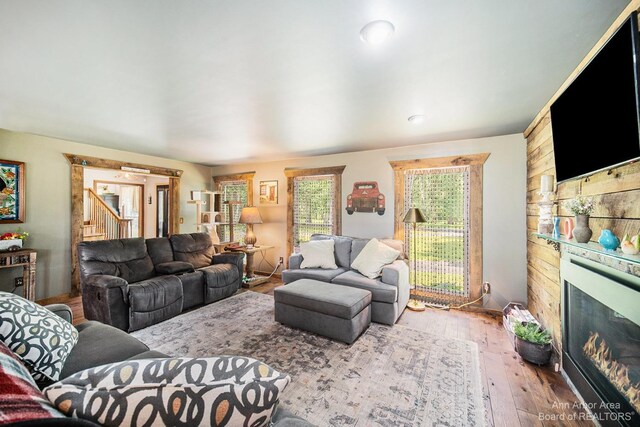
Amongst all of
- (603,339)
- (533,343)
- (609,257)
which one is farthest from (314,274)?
(609,257)


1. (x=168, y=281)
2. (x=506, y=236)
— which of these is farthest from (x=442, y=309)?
(x=168, y=281)

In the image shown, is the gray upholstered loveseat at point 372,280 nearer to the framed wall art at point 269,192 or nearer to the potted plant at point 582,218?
the framed wall art at point 269,192

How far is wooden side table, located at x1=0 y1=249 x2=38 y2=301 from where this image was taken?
332 centimetres

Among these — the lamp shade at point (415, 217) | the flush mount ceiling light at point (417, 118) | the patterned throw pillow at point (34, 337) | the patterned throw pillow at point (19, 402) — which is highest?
the flush mount ceiling light at point (417, 118)

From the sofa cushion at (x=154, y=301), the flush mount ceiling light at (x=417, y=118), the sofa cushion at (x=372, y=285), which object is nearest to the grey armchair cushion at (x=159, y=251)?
the sofa cushion at (x=154, y=301)

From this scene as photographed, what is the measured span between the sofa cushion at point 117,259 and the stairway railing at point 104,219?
14.2ft

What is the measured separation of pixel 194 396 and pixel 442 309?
150 inches

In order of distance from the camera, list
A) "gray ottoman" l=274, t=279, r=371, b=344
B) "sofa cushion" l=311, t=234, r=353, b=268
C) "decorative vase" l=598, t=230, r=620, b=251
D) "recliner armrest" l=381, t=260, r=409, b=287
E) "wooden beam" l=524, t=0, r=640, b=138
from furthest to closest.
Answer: "sofa cushion" l=311, t=234, r=353, b=268
"recliner armrest" l=381, t=260, r=409, b=287
"gray ottoman" l=274, t=279, r=371, b=344
"decorative vase" l=598, t=230, r=620, b=251
"wooden beam" l=524, t=0, r=640, b=138

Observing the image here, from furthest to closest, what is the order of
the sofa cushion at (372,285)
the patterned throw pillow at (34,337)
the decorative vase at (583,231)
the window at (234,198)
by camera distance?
the window at (234,198), the sofa cushion at (372,285), the decorative vase at (583,231), the patterned throw pillow at (34,337)

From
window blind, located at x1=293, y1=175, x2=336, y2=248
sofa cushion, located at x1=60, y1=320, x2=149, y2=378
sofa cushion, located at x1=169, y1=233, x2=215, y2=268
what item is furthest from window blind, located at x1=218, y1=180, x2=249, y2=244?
sofa cushion, located at x1=60, y1=320, x2=149, y2=378

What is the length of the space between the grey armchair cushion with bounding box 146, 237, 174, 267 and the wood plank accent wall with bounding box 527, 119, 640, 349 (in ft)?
15.2

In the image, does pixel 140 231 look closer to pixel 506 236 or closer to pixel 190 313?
pixel 190 313

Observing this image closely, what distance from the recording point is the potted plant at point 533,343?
2377 millimetres

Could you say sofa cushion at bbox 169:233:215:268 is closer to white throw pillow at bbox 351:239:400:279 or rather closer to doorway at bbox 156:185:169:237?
white throw pillow at bbox 351:239:400:279
